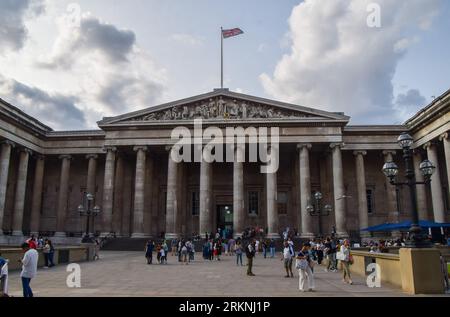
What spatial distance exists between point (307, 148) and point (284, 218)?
10.3m

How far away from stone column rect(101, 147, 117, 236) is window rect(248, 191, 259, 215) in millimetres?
16040

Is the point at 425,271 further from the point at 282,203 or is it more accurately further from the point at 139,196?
the point at 282,203

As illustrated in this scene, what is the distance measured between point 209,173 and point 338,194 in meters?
13.4

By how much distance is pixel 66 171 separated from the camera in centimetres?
4516

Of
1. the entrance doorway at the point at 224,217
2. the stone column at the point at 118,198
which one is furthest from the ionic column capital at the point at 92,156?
the entrance doorway at the point at 224,217

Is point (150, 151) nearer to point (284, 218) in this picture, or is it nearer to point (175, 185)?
point (175, 185)

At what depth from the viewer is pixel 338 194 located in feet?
128

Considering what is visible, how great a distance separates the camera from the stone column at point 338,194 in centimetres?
3874

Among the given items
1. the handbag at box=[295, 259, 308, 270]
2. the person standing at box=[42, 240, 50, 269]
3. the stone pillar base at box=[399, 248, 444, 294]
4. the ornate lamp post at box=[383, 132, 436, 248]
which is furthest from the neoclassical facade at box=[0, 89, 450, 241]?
the stone pillar base at box=[399, 248, 444, 294]

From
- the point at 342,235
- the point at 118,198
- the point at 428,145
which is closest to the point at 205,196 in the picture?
the point at 118,198

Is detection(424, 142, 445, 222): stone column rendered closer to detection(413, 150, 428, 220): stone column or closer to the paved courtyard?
detection(413, 150, 428, 220): stone column

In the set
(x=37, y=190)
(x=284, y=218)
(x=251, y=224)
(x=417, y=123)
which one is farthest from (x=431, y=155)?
(x=37, y=190)

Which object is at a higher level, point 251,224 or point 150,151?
point 150,151

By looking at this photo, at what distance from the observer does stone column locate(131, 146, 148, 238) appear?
40.0 meters
